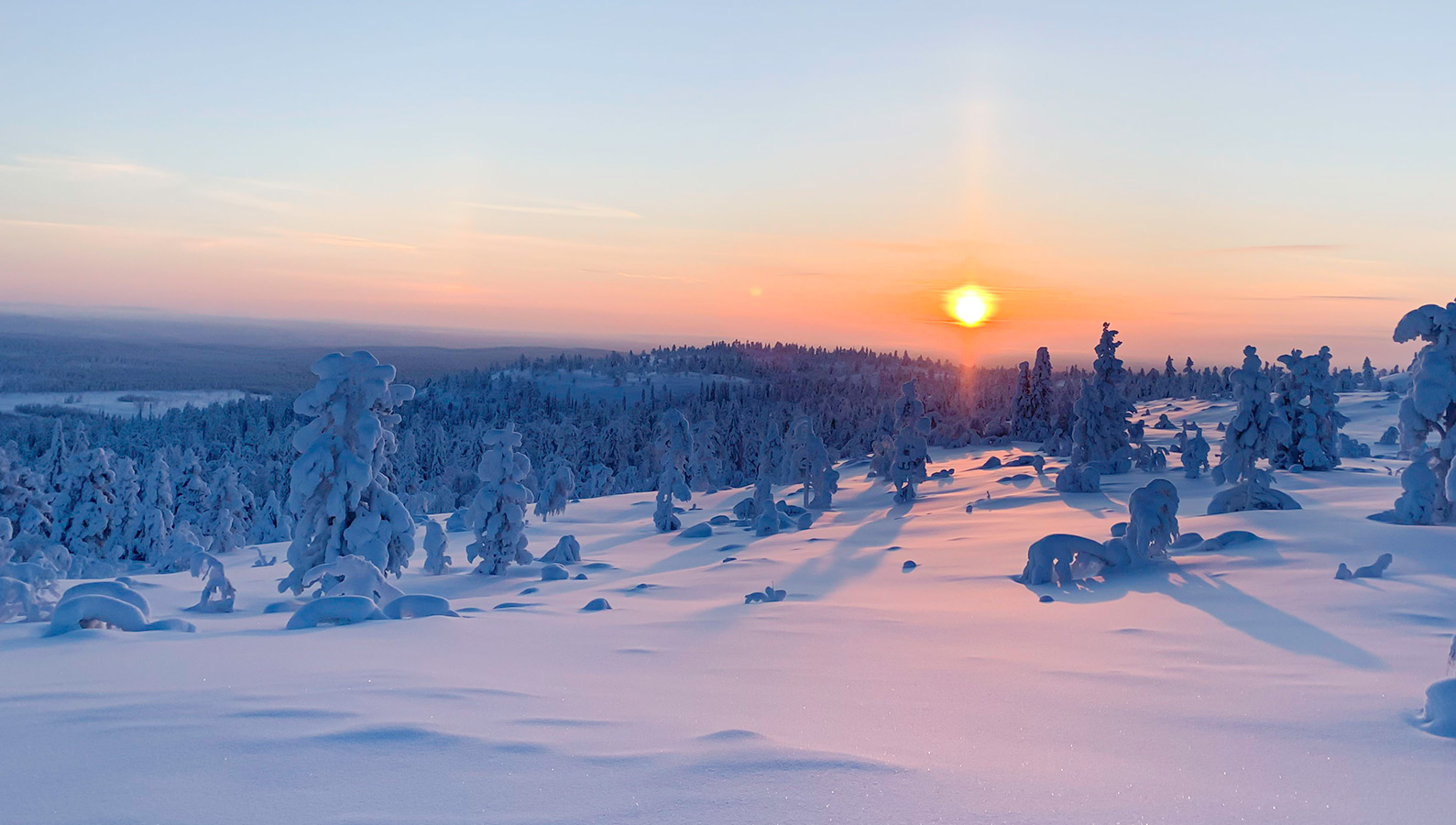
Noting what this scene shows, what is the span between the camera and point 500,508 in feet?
78.0

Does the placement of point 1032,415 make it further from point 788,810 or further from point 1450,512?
point 788,810

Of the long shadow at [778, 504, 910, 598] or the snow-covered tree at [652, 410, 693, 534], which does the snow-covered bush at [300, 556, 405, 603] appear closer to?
the long shadow at [778, 504, 910, 598]

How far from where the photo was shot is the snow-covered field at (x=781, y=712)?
12.6ft

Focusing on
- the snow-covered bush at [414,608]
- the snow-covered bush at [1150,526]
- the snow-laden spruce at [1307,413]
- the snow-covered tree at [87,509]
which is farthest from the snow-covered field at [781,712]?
the snow-covered tree at [87,509]

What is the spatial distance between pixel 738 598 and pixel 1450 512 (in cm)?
1388

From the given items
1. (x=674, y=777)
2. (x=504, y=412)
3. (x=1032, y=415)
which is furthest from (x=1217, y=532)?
(x=504, y=412)

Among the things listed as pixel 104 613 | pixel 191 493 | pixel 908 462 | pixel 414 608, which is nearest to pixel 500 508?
pixel 414 608

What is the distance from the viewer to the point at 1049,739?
206 inches

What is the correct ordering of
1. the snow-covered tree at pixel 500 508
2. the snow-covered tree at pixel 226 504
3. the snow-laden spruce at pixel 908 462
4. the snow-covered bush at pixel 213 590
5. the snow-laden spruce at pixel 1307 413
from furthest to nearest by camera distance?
the snow-covered tree at pixel 226 504 < the snow-laden spruce at pixel 908 462 < the snow-laden spruce at pixel 1307 413 < the snow-covered tree at pixel 500 508 < the snow-covered bush at pixel 213 590

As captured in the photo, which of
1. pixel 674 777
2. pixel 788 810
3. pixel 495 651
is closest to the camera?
pixel 788 810

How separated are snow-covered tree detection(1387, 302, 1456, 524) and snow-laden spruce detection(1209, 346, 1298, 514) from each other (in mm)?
3743

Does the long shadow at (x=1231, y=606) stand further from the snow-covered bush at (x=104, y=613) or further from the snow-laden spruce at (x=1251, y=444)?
the snow-covered bush at (x=104, y=613)

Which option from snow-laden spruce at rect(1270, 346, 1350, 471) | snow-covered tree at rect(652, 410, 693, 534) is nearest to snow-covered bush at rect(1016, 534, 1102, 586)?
snow-laden spruce at rect(1270, 346, 1350, 471)

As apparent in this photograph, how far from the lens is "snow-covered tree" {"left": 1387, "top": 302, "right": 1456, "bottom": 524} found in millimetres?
16562
